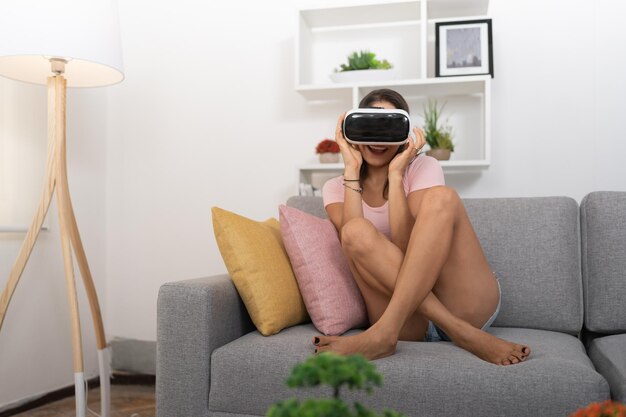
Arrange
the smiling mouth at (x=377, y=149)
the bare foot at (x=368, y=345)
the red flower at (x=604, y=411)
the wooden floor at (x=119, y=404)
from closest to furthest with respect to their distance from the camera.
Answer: the red flower at (x=604, y=411) < the bare foot at (x=368, y=345) < the smiling mouth at (x=377, y=149) < the wooden floor at (x=119, y=404)

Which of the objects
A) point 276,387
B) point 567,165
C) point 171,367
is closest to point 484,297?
point 276,387

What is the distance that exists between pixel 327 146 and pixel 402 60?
52 centimetres

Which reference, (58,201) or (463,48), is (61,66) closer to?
(58,201)

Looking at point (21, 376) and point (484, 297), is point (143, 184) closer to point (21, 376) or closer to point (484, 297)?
point (21, 376)

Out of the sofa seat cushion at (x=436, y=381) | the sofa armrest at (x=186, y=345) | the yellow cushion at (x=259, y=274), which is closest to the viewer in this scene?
the sofa seat cushion at (x=436, y=381)

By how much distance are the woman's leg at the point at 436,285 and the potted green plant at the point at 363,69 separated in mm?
907

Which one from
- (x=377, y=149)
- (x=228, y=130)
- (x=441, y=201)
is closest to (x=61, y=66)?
(x=228, y=130)

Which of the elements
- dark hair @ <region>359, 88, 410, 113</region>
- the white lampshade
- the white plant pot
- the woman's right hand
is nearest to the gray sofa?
the woman's right hand

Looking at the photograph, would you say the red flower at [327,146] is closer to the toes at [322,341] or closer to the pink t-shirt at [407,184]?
the pink t-shirt at [407,184]

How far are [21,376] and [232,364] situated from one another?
47.2 inches

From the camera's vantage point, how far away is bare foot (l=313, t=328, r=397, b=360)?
1.45 metres

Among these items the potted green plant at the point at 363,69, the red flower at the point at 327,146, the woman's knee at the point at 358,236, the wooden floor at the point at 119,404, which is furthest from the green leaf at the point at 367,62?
the wooden floor at the point at 119,404

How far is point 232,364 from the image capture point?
1538mm

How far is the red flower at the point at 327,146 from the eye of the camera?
244cm
